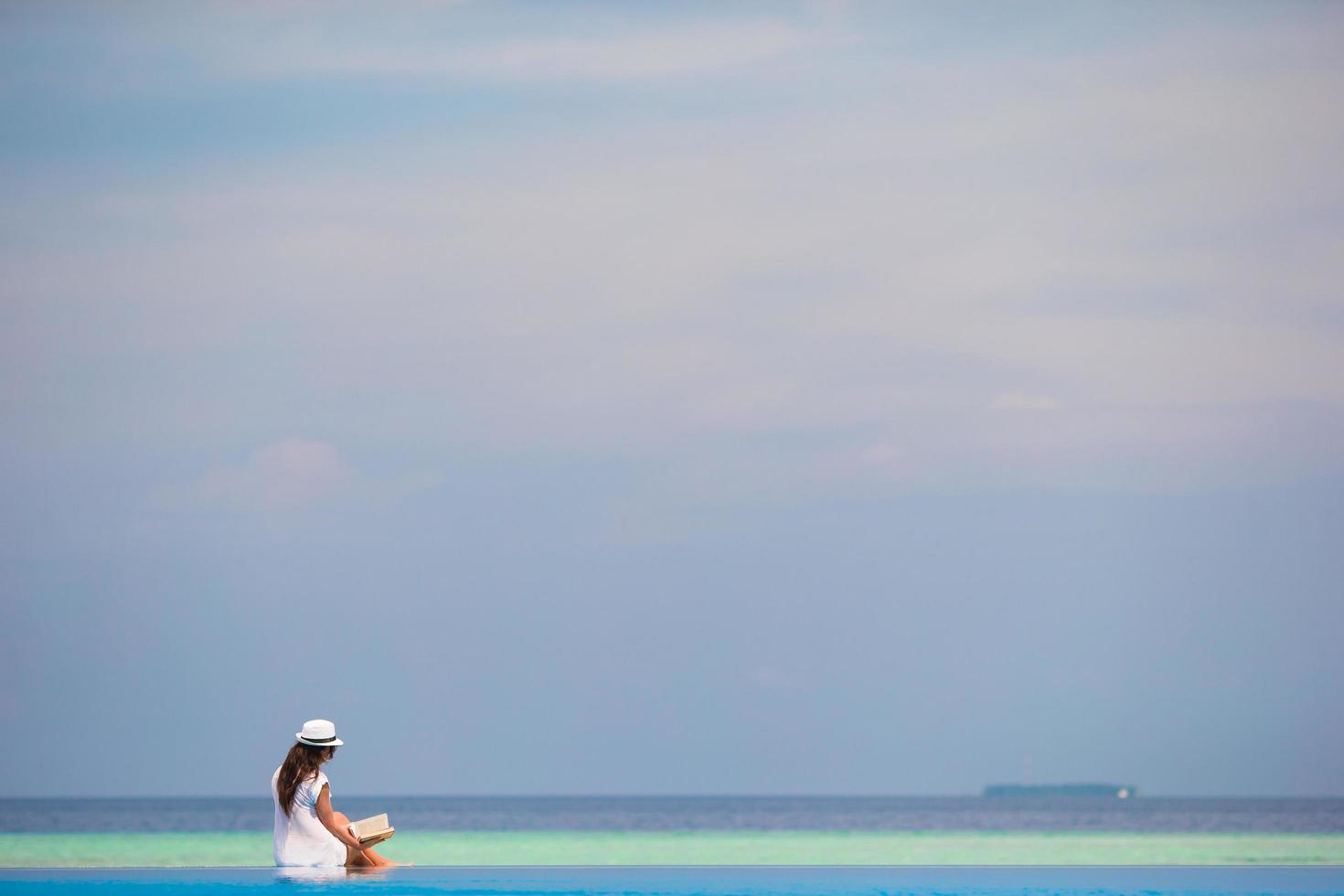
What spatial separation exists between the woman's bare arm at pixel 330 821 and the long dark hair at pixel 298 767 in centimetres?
14

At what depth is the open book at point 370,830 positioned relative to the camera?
8.53 meters

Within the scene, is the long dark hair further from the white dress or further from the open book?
the open book

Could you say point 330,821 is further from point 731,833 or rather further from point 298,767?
point 731,833

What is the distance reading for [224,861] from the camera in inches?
922

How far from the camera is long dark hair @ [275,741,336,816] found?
8.26m

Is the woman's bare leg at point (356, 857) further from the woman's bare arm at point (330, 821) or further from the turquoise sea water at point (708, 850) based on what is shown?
the turquoise sea water at point (708, 850)

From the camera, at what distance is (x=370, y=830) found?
8.70m

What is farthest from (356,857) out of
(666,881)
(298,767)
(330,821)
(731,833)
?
(731,833)

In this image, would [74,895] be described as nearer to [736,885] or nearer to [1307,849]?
[736,885]

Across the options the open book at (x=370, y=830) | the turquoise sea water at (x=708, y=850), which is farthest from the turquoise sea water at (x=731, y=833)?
the open book at (x=370, y=830)

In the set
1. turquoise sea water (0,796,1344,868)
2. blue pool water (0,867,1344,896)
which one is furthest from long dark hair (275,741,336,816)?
turquoise sea water (0,796,1344,868)

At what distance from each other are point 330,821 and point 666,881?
1.88m

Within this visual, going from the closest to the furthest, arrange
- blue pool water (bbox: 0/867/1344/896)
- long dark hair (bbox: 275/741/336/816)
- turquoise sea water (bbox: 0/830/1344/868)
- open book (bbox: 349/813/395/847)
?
blue pool water (bbox: 0/867/1344/896)
long dark hair (bbox: 275/741/336/816)
open book (bbox: 349/813/395/847)
turquoise sea water (bbox: 0/830/1344/868)

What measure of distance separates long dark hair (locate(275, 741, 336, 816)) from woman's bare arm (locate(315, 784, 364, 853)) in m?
0.14
